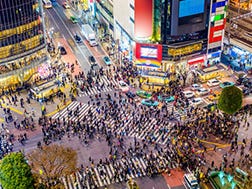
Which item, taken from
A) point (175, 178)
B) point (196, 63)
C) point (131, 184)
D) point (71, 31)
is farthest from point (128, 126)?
point (71, 31)

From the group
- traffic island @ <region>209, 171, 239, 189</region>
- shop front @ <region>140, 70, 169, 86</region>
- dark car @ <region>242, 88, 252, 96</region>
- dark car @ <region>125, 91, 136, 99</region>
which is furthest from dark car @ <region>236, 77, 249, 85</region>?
traffic island @ <region>209, 171, 239, 189</region>

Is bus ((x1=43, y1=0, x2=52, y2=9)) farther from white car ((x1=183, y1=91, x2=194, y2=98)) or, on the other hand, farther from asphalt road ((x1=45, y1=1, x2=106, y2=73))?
white car ((x1=183, y1=91, x2=194, y2=98))

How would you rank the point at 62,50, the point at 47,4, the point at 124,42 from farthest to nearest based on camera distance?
the point at 47,4
the point at 62,50
the point at 124,42

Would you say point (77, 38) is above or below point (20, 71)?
below

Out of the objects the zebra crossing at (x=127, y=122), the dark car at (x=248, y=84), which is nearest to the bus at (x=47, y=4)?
the zebra crossing at (x=127, y=122)

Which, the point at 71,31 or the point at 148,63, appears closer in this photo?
the point at 148,63

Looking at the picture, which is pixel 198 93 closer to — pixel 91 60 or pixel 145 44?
pixel 145 44

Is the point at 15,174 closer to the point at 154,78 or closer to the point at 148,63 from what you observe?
the point at 154,78

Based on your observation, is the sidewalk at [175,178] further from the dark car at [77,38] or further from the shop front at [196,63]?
the dark car at [77,38]
